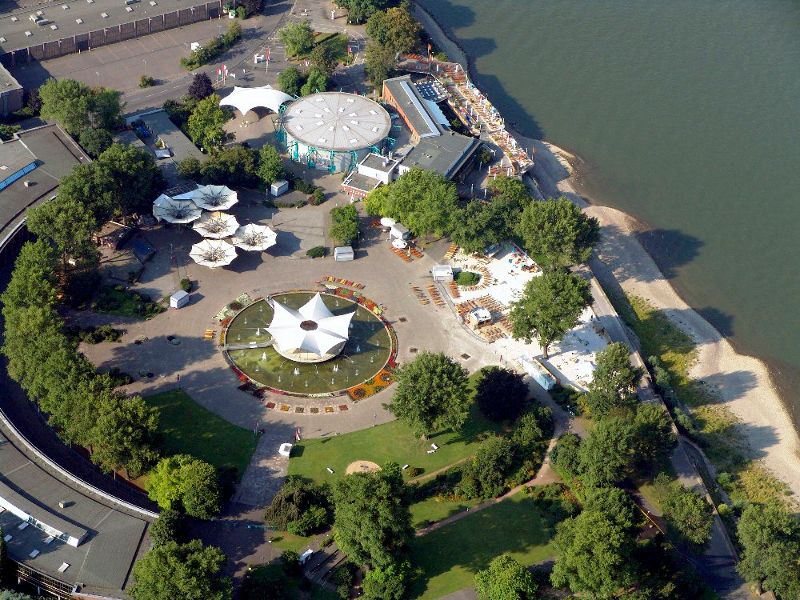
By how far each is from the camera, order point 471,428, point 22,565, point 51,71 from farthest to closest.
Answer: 1. point 51,71
2. point 471,428
3. point 22,565

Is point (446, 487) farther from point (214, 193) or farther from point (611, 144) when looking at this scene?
point (611, 144)

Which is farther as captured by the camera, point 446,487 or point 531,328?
point 531,328

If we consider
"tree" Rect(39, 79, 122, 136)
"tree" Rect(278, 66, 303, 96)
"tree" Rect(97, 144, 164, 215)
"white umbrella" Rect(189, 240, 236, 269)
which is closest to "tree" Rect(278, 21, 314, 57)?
"tree" Rect(278, 66, 303, 96)

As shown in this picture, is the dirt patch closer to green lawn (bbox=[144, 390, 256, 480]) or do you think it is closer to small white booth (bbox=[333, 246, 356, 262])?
green lawn (bbox=[144, 390, 256, 480])

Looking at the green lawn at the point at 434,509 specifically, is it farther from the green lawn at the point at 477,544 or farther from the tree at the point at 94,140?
the tree at the point at 94,140

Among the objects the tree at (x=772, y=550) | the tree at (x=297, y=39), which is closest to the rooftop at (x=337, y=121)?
the tree at (x=297, y=39)

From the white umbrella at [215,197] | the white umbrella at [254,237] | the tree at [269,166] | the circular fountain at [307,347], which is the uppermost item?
the tree at [269,166]

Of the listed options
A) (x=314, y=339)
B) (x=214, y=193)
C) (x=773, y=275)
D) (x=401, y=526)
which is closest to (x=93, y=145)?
(x=214, y=193)
